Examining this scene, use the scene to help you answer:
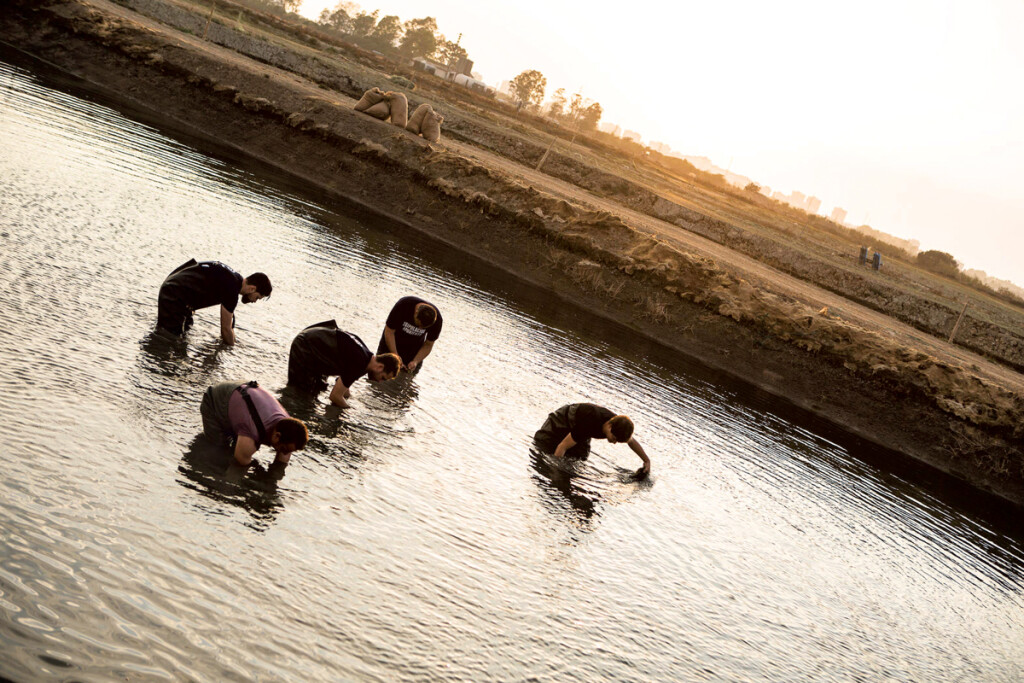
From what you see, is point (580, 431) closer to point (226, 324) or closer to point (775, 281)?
point (226, 324)

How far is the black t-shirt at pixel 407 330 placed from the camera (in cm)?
1430

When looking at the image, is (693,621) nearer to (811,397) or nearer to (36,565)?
(36,565)

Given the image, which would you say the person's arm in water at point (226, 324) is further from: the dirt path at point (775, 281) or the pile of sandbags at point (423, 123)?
the pile of sandbags at point (423, 123)

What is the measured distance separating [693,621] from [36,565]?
7511mm

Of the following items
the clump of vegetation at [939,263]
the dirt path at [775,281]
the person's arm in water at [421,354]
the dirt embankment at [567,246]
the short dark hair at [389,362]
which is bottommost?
the person's arm in water at [421,354]

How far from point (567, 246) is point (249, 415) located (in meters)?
28.0

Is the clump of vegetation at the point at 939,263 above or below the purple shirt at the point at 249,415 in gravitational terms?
above

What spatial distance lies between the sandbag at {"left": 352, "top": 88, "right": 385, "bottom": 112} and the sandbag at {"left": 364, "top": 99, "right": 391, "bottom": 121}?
0.74 ft

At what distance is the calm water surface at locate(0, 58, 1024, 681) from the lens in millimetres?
6562

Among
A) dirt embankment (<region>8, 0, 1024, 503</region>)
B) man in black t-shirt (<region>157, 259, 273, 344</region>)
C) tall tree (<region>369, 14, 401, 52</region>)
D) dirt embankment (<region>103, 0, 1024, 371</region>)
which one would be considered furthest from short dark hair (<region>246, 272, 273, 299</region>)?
tall tree (<region>369, 14, 401, 52</region>)

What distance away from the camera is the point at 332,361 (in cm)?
1127

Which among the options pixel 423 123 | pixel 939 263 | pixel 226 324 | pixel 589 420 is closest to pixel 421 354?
pixel 589 420

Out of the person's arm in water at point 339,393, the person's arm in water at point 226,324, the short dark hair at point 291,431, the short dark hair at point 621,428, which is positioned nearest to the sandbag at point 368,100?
the person's arm in water at point 226,324

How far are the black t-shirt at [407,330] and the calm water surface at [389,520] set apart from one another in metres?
0.75
